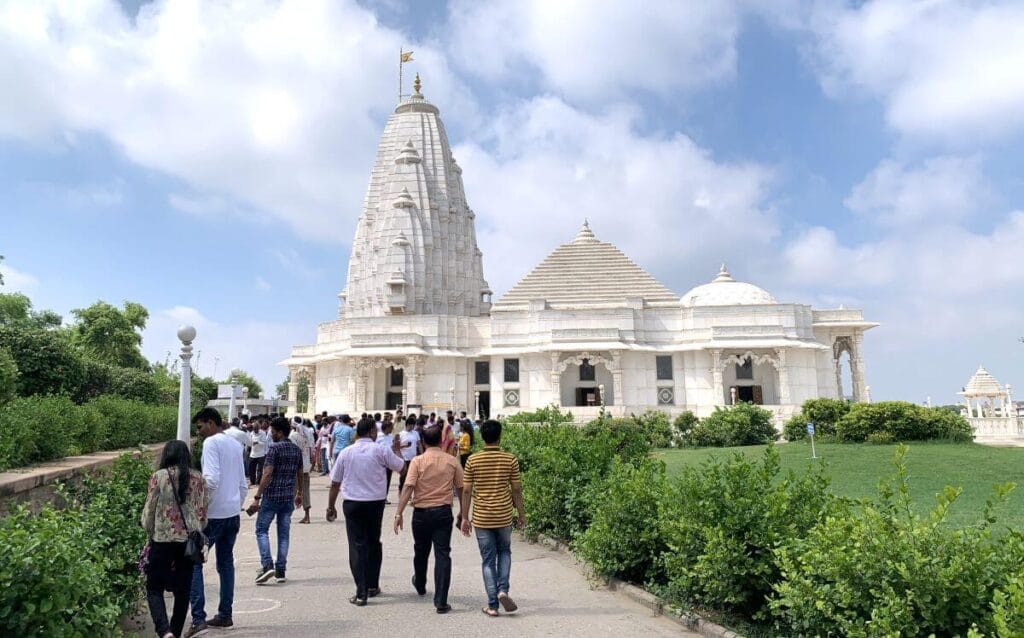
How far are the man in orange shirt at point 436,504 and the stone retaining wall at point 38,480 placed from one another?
2.51m

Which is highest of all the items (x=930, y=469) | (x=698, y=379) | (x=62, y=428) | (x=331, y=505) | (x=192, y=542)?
(x=698, y=379)

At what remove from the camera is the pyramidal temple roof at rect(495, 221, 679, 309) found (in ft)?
155

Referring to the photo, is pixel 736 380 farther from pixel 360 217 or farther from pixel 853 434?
pixel 360 217

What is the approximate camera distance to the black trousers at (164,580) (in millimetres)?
5238

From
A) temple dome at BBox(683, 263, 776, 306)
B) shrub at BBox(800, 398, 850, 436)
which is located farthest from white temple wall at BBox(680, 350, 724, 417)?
shrub at BBox(800, 398, 850, 436)

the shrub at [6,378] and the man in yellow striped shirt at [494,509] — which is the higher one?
the shrub at [6,378]

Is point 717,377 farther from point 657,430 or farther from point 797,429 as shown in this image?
point 657,430

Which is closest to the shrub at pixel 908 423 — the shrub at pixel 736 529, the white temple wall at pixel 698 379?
the white temple wall at pixel 698 379

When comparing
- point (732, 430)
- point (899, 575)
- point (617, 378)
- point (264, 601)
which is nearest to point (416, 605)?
point (264, 601)

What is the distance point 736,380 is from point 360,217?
101ft

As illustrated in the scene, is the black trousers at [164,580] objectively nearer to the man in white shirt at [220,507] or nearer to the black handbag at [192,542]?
the black handbag at [192,542]

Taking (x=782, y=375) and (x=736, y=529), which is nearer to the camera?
(x=736, y=529)

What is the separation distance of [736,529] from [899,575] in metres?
1.57

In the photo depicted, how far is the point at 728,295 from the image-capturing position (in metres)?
43.8
